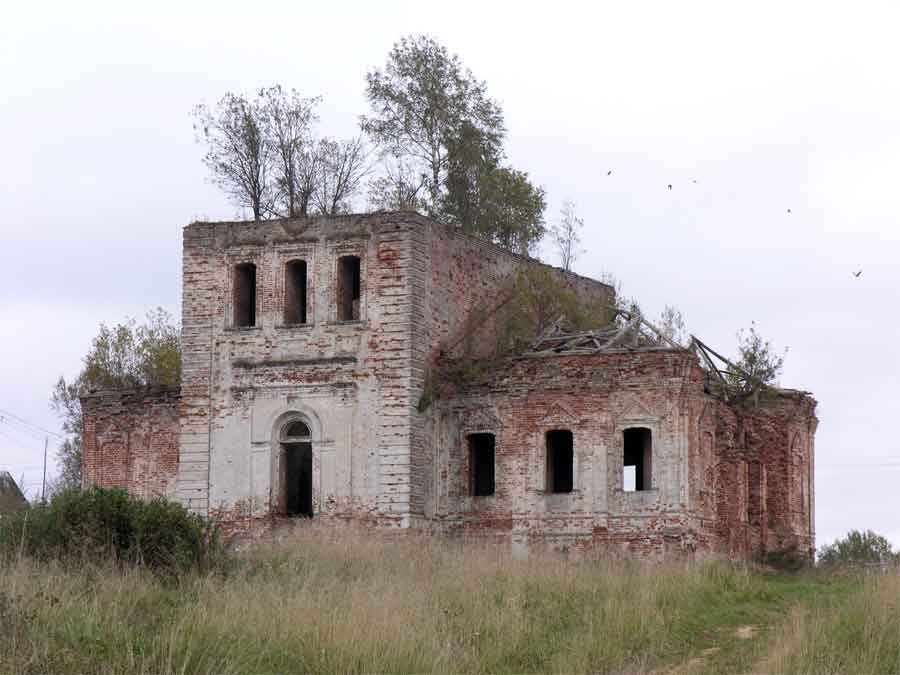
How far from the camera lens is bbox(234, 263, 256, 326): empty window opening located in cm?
3117

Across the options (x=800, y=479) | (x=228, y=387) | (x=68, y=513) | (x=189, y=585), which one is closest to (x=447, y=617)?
(x=189, y=585)

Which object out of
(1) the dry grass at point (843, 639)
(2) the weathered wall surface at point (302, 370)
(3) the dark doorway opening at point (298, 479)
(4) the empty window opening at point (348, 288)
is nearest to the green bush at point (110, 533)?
(1) the dry grass at point (843, 639)

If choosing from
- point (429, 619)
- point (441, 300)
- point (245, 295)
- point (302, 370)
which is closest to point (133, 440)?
point (245, 295)

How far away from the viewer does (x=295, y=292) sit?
3108 centimetres

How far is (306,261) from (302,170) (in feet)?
29.2

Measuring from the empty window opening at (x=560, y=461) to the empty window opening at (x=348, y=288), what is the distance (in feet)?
15.0

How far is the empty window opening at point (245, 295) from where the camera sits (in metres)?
31.2

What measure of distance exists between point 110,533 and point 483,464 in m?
13.3

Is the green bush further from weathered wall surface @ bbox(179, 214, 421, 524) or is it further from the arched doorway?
the arched doorway

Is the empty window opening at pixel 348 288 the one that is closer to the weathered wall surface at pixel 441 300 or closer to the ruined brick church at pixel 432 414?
the ruined brick church at pixel 432 414

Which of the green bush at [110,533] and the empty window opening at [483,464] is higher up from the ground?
the empty window opening at [483,464]

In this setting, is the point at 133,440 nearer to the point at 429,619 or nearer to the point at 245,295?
the point at 245,295

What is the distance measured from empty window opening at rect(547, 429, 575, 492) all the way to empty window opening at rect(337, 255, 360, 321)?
15.0 feet

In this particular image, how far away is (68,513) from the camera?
62.6 feet
